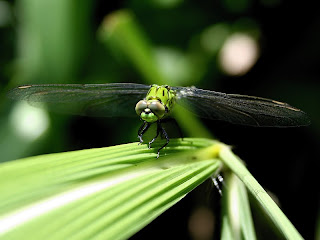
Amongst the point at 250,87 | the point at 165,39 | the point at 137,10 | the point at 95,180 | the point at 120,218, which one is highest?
the point at 137,10

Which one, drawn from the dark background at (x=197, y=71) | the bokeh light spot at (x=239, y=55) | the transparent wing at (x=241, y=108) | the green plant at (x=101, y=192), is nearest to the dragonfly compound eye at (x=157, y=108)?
the transparent wing at (x=241, y=108)

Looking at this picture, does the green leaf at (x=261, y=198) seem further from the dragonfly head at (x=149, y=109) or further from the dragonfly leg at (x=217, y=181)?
the dragonfly head at (x=149, y=109)

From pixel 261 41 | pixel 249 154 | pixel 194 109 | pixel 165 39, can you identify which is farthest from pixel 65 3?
pixel 249 154

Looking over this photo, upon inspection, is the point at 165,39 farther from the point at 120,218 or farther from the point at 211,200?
the point at 120,218

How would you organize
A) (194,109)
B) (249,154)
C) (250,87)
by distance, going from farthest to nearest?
(250,87) < (249,154) < (194,109)

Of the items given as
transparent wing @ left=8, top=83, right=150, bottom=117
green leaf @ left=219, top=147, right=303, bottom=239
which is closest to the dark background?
transparent wing @ left=8, top=83, right=150, bottom=117

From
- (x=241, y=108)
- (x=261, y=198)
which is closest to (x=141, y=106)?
(x=241, y=108)

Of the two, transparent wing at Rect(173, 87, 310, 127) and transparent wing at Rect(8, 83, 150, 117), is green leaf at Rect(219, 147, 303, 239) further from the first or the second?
transparent wing at Rect(8, 83, 150, 117)

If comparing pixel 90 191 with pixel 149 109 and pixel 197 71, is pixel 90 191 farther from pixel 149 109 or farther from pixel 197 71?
pixel 197 71
